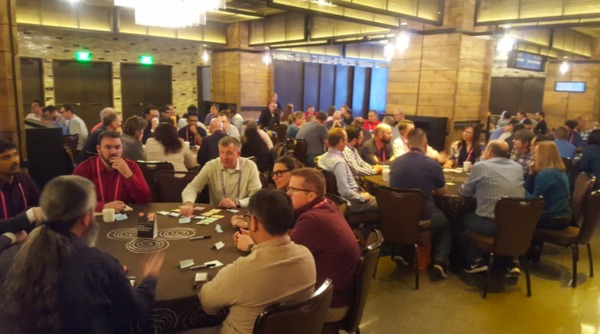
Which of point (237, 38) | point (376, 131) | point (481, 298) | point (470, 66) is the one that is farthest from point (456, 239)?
point (237, 38)

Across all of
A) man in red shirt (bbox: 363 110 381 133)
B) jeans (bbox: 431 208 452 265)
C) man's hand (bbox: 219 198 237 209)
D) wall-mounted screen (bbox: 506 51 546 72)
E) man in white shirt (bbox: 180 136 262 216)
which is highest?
wall-mounted screen (bbox: 506 51 546 72)

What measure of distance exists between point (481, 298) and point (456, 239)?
779mm

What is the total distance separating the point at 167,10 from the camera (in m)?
3.69

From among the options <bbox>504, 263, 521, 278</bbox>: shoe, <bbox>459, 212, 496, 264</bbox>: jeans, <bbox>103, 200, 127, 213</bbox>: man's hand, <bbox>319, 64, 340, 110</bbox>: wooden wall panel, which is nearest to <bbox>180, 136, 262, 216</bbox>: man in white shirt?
<bbox>103, 200, 127, 213</bbox>: man's hand

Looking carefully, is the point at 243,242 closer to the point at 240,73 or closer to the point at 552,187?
the point at 552,187

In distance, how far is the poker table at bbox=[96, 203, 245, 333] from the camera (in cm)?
191

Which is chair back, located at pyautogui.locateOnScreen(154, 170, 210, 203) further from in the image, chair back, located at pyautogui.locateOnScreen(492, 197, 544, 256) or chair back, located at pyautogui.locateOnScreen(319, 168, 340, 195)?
chair back, located at pyautogui.locateOnScreen(492, 197, 544, 256)

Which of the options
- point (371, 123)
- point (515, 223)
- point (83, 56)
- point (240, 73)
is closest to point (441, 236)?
point (515, 223)

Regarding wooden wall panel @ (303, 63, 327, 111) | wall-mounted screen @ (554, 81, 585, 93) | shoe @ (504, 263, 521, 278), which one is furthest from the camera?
wooden wall panel @ (303, 63, 327, 111)

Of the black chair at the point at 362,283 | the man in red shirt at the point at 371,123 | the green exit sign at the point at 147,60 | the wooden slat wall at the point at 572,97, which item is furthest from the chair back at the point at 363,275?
the wooden slat wall at the point at 572,97

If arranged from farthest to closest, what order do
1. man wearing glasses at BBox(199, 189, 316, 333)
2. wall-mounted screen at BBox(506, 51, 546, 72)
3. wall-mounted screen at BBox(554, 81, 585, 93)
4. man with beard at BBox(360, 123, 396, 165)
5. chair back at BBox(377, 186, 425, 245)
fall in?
wall-mounted screen at BBox(554, 81, 585, 93) < wall-mounted screen at BBox(506, 51, 546, 72) < man with beard at BBox(360, 123, 396, 165) < chair back at BBox(377, 186, 425, 245) < man wearing glasses at BBox(199, 189, 316, 333)

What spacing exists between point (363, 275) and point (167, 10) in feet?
8.99

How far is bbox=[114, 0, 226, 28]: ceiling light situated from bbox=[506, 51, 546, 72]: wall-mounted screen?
9205mm

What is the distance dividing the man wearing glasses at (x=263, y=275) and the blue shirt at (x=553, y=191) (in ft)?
10.5
